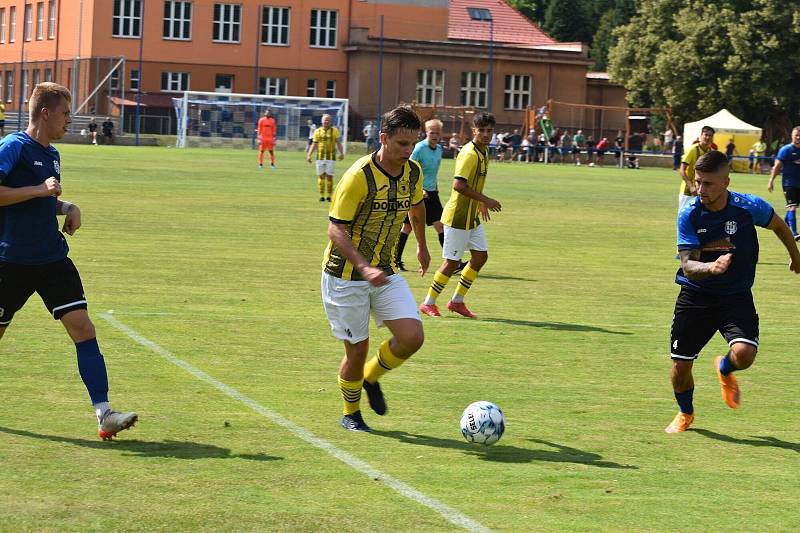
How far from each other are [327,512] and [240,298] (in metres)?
8.16

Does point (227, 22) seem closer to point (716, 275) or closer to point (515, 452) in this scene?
point (716, 275)

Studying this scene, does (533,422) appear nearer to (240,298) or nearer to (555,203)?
(240,298)

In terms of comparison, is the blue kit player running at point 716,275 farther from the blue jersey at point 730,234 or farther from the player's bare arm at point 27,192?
the player's bare arm at point 27,192

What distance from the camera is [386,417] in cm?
879

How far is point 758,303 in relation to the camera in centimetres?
1571

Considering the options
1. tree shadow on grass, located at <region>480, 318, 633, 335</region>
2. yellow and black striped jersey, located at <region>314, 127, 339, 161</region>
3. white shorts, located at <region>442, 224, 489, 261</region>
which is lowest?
tree shadow on grass, located at <region>480, 318, 633, 335</region>

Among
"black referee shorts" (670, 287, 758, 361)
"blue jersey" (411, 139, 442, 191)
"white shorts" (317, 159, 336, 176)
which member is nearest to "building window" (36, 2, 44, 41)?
"white shorts" (317, 159, 336, 176)

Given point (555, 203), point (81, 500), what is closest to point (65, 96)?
point (81, 500)

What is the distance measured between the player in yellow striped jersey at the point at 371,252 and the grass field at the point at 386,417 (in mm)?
Result: 513

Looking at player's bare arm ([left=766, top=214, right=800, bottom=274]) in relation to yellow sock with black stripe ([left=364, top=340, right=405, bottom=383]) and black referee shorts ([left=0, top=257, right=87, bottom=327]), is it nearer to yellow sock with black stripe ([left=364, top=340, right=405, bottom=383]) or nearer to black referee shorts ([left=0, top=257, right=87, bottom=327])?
yellow sock with black stripe ([left=364, top=340, right=405, bottom=383])

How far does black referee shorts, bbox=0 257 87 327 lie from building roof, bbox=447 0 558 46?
8249cm

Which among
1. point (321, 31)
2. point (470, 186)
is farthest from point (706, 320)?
point (321, 31)

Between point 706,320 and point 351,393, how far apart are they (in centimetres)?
237

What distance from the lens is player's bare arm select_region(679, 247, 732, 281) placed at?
805 cm
